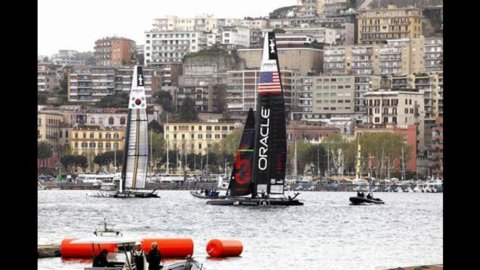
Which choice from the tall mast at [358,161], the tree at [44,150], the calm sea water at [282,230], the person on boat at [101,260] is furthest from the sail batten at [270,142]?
the tree at [44,150]

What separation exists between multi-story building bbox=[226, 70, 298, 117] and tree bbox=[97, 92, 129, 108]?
39.5 ft

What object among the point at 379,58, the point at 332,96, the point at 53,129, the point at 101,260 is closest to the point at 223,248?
the point at 101,260

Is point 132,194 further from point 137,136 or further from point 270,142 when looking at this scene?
point 270,142

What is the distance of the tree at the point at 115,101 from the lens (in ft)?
547

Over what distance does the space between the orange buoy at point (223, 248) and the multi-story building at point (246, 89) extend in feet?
451

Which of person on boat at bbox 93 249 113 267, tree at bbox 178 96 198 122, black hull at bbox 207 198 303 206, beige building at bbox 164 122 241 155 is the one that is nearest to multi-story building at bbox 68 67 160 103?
tree at bbox 178 96 198 122

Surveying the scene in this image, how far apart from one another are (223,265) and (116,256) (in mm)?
5317

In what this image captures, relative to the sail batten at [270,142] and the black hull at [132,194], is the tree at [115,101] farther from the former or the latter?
the sail batten at [270,142]

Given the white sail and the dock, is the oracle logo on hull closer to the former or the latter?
the white sail

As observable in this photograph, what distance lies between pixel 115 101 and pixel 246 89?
14921 millimetres

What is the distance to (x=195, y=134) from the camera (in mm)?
143500

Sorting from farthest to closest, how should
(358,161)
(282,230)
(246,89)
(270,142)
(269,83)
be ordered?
(246,89) < (358,161) < (269,83) < (270,142) < (282,230)
